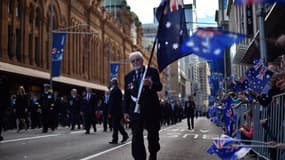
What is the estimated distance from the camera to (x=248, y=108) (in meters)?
10.1

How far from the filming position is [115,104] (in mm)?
13633

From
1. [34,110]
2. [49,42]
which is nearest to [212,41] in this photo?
[34,110]

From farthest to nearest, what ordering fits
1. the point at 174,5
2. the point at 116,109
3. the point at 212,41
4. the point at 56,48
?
the point at 56,48, the point at 116,109, the point at 174,5, the point at 212,41

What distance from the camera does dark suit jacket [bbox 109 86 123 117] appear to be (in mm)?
13492

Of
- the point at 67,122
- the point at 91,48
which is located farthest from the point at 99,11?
the point at 67,122

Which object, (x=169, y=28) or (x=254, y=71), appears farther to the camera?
(x=254, y=71)

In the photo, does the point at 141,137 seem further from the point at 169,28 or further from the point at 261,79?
the point at 261,79

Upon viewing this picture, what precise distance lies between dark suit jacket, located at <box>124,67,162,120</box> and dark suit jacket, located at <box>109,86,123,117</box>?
5795mm

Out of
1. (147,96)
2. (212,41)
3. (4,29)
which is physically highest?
(4,29)

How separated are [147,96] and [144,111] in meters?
0.26

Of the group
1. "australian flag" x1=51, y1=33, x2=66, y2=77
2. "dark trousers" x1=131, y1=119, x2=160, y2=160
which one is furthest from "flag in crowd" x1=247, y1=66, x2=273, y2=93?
"australian flag" x1=51, y1=33, x2=66, y2=77

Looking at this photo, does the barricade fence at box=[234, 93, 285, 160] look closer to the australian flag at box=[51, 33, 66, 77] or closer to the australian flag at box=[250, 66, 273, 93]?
the australian flag at box=[250, 66, 273, 93]

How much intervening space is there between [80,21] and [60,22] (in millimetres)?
7906

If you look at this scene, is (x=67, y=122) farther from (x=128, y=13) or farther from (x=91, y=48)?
(x=128, y=13)
